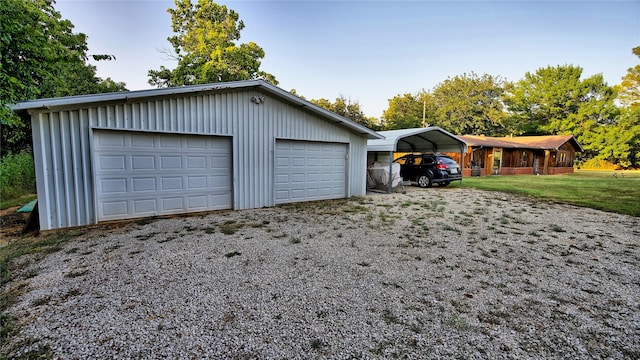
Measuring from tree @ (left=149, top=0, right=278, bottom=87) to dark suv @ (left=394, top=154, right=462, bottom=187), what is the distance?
43.3ft

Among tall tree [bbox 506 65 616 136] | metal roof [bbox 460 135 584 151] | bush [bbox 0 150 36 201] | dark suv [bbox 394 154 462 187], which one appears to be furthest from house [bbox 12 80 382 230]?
tall tree [bbox 506 65 616 136]

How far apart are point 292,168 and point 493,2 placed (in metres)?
10.4

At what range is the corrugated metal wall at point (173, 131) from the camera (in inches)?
205

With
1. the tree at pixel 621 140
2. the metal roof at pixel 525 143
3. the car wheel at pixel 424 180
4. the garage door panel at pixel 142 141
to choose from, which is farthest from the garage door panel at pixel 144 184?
the tree at pixel 621 140

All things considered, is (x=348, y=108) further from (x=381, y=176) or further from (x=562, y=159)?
(x=381, y=176)

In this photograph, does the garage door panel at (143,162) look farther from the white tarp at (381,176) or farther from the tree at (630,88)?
the tree at (630,88)

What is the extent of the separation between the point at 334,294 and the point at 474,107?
38236 millimetres

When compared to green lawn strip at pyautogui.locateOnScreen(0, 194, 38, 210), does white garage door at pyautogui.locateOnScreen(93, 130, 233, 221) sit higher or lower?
higher

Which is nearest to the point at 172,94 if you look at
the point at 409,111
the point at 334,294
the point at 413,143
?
the point at 334,294

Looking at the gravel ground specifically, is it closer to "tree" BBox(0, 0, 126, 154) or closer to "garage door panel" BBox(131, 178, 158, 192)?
"garage door panel" BBox(131, 178, 158, 192)

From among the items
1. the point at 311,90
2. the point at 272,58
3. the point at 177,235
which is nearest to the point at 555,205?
A: the point at 177,235

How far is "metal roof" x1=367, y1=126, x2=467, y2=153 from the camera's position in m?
10.5

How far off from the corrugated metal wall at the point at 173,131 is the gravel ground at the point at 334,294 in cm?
105

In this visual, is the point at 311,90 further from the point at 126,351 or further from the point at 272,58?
the point at 126,351
